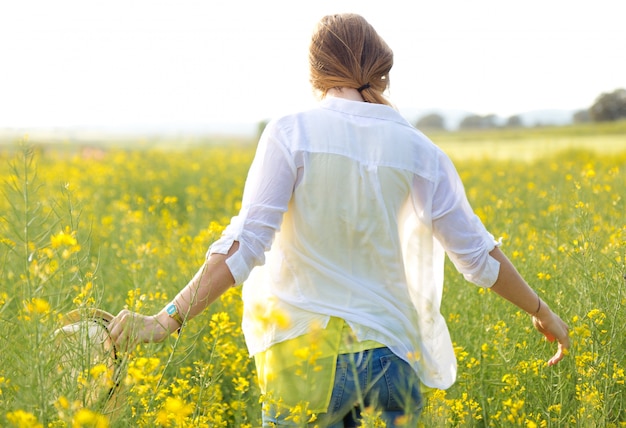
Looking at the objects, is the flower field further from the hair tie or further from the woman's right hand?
the hair tie

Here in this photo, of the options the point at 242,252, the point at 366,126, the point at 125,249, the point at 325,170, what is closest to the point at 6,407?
the point at 242,252

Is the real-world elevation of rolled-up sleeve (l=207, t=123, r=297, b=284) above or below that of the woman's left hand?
above

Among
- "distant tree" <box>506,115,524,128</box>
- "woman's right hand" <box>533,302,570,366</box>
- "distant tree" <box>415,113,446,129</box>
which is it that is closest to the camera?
"woman's right hand" <box>533,302,570,366</box>

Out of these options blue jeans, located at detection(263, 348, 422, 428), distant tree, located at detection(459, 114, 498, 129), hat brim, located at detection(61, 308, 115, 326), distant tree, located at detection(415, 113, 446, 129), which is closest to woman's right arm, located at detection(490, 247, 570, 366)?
blue jeans, located at detection(263, 348, 422, 428)

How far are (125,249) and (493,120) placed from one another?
3245cm

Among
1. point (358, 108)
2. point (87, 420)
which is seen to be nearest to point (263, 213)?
point (358, 108)

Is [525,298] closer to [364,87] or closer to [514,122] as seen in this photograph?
[364,87]

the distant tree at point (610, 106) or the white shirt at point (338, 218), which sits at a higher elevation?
the white shirt at point (338, 218)

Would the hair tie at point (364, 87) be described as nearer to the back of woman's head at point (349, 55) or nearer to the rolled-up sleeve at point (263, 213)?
the back of woman's head at point (349, 55)

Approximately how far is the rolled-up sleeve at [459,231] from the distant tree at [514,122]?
3352cm

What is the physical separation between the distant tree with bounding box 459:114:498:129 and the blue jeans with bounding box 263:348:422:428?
106ft

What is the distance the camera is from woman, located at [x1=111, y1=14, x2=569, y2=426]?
2102 mm

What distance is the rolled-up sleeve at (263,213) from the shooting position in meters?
2.11

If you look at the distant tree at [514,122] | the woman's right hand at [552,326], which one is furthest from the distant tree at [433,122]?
the woman's right hand at [552,326]
